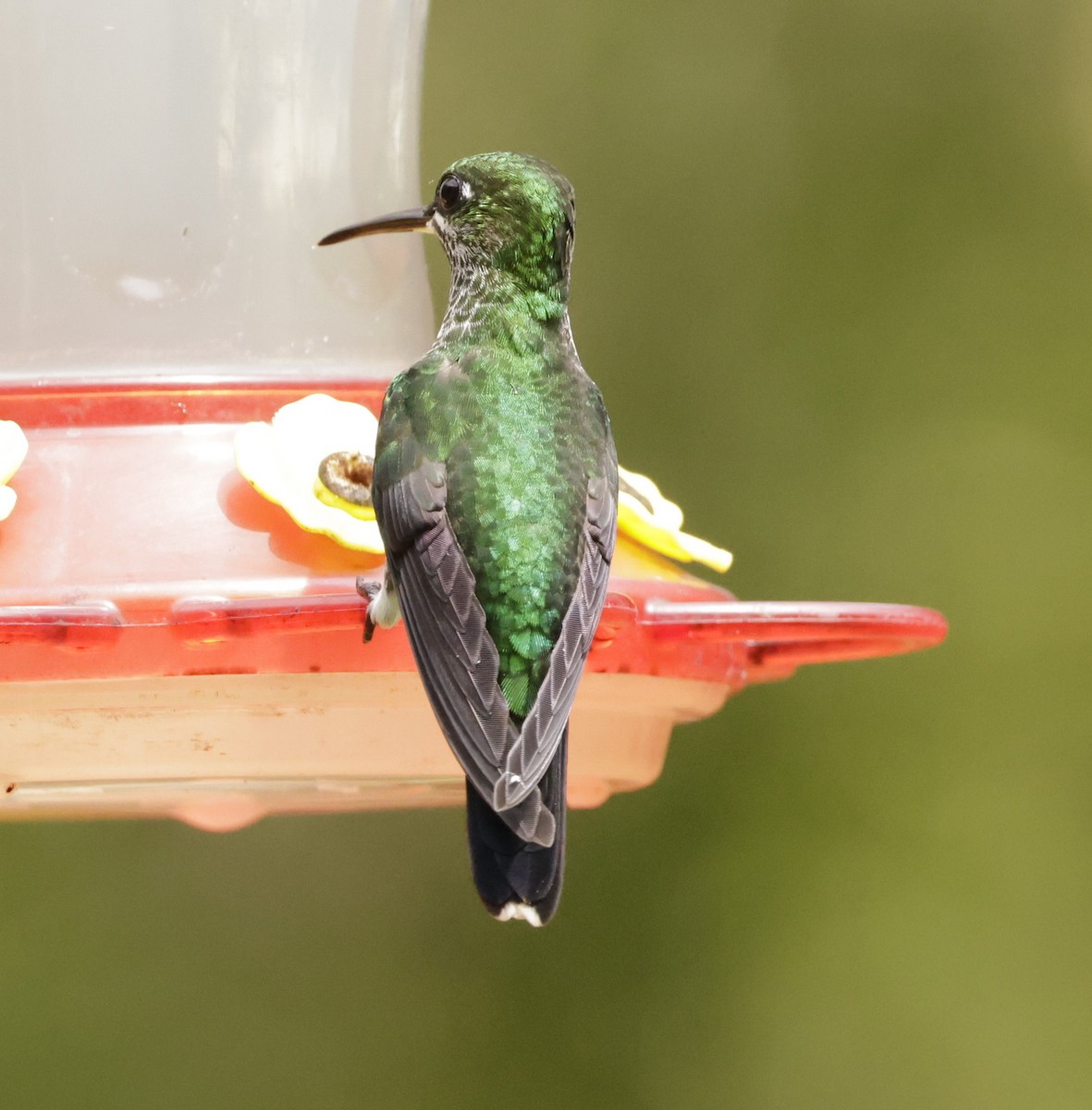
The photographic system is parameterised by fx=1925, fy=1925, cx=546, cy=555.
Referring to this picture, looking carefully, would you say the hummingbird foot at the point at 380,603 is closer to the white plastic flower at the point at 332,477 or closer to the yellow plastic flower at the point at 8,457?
the white plastic flower at the point at 332,477

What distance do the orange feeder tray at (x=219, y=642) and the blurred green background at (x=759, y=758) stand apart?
2.56 m

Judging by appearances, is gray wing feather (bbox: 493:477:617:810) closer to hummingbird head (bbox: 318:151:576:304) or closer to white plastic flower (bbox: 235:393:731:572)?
white plastic flower (bbox: 235:393:731:572)

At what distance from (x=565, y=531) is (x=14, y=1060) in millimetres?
3092

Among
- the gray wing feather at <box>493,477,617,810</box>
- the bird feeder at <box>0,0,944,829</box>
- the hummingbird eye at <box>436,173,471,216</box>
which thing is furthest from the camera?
the hummingbird eye at <box>436,173,471,216</box>

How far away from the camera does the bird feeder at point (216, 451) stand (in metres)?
1.92

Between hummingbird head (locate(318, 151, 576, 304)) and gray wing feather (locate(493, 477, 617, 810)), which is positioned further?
hummingbird head (locate(318, 151, 576, 304))

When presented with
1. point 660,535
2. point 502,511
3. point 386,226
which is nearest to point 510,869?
point 502,511

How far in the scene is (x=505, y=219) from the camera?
7.85ft

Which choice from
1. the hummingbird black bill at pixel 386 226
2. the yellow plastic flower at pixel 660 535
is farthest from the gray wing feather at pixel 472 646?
the hummingbird black bill at pixel 386 226

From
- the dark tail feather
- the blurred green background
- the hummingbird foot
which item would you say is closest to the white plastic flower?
the hummingbird foot

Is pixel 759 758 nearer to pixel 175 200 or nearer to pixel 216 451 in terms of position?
pixel 175 200

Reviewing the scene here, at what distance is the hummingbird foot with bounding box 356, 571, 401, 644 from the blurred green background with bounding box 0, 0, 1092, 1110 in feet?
9.43

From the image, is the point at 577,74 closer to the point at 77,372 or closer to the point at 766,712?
the point at 766,712

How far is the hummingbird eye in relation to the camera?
2.39 meters
